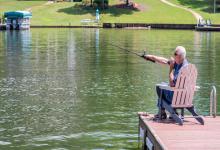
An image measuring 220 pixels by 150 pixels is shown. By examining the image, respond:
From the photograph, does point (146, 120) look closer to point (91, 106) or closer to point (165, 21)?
point (91, 106)

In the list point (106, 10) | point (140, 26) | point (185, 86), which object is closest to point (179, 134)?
point (185, 86)

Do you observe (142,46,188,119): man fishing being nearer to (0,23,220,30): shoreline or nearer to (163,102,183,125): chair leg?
(163,102,183,125): chair leg

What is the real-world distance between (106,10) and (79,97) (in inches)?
3346

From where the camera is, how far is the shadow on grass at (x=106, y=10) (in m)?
106

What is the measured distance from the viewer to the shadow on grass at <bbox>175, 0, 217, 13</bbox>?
354ft

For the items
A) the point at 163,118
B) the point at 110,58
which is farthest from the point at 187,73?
the point at 110,58

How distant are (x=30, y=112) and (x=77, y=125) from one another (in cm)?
277

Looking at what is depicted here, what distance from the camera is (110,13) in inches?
4176

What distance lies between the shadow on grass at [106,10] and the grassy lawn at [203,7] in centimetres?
1188

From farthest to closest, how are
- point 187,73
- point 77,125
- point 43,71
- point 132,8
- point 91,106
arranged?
point 132,8 → point 43,71 → point 91,106 → point 77,125 → point 187,73

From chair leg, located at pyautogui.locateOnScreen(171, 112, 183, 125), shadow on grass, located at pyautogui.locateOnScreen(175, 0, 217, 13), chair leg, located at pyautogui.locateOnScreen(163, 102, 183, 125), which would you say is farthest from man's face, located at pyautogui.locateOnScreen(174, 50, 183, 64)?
shadow on grass, located at pyautogui.locateOnScreen(175, 0, 217, 13)

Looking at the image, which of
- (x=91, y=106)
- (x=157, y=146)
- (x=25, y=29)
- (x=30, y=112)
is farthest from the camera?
(x=25, y=29)

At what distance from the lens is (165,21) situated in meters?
98.2

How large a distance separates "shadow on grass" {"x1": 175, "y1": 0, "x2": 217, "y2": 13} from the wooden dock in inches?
3699
